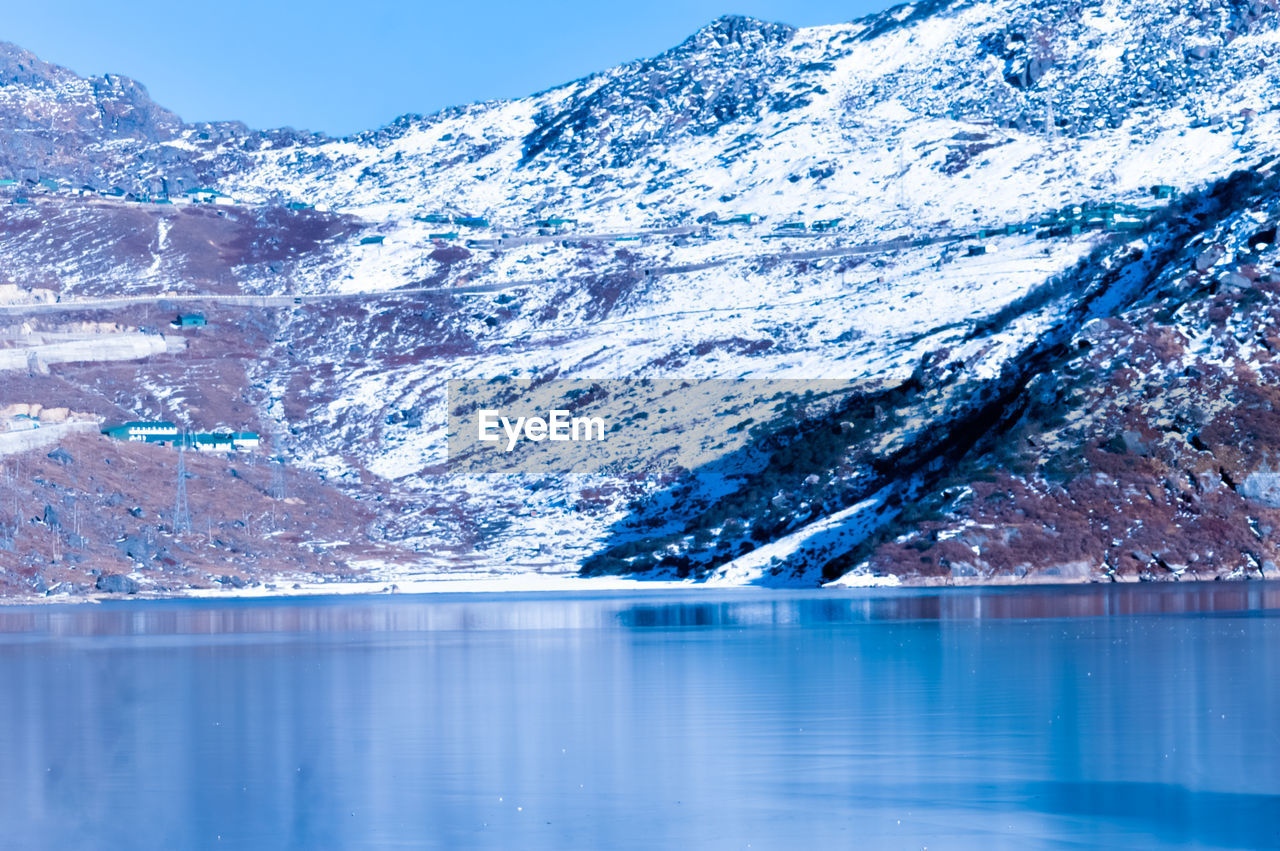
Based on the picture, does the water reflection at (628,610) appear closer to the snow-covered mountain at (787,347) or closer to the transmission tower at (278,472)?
the snow-covered mountain at (787,347)

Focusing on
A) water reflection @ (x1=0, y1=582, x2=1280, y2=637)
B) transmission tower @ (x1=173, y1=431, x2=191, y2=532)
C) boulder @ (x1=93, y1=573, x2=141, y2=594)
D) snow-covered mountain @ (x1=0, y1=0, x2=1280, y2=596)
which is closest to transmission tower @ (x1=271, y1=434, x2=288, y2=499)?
snow-covered mountain @ (x1=0, y1=0, x2=1280, y2=596)

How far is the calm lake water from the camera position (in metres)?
21.3

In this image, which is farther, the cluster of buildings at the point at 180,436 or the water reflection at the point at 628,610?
the cluster of buildings at the point at 180,436

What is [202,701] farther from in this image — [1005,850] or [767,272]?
[767,272]

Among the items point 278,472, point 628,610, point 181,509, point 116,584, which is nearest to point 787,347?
point 278,472

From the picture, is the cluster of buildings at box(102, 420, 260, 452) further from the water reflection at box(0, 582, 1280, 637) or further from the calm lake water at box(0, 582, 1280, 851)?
the calm lake water at box(0, 582, 1280, 851)

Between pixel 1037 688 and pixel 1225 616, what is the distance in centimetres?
2307

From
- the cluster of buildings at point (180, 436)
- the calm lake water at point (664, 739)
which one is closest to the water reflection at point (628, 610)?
the calm lake water at point (664, 739)

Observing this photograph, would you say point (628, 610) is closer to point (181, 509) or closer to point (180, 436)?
point (181, 509)

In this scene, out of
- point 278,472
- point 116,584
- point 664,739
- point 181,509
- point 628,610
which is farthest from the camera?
point 278,472

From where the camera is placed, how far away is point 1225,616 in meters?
54.0

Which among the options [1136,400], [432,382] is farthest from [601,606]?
[432,382]

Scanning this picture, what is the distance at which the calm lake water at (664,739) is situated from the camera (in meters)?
21.3

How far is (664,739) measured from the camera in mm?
28734
